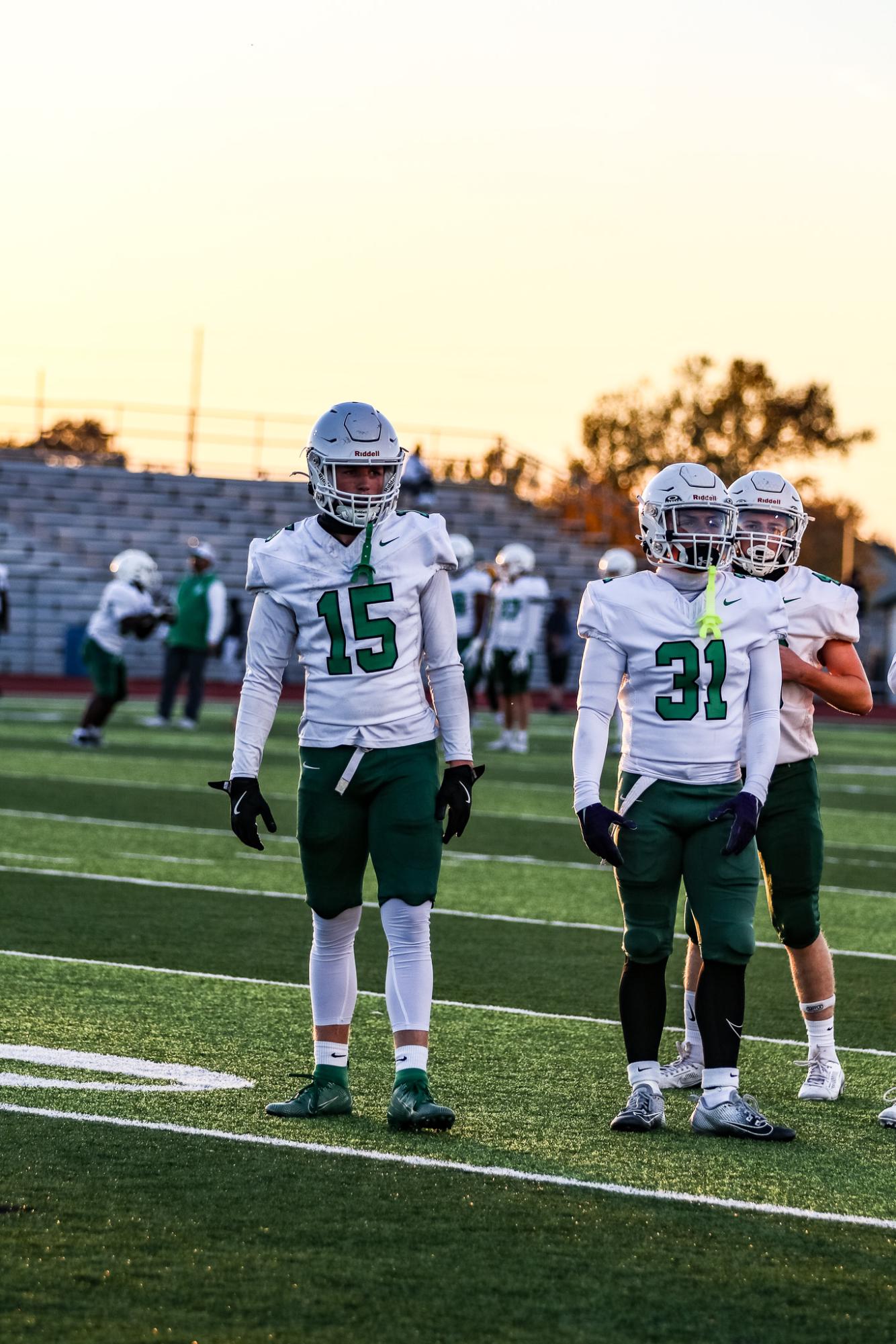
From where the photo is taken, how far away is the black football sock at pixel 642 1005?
5020 mm

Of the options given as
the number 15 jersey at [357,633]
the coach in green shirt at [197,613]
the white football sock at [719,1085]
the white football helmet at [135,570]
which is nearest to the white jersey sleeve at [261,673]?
the number 15 jersey at [357,633]

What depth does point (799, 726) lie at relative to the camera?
554 centimetres

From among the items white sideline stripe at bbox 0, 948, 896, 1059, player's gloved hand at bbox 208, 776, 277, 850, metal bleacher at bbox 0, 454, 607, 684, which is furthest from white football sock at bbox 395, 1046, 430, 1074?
metal bleacher at bbox 0, 454, 607, 684

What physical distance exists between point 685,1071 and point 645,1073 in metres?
0.71

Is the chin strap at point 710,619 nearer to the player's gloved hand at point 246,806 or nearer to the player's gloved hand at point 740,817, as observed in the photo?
the player's gloved hand at point 740,817

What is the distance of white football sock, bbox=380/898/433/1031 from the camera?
5.03 meters

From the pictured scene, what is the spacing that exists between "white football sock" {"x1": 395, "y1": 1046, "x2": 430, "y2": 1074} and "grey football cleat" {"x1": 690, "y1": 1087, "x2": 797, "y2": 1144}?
0.69 m

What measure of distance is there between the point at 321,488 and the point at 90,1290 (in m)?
2.19

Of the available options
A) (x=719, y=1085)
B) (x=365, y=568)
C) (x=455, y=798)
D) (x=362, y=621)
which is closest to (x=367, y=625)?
(x=362, y=621)

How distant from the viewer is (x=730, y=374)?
5862cm

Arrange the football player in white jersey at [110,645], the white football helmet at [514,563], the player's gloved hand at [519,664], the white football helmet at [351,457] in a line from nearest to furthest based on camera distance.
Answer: the white football helmet at [351,457], the football player in white jersey at [110,645], the player's gloved hand at [519,664], the white football helmet at [514,563]

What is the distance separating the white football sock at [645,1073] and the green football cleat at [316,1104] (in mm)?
710

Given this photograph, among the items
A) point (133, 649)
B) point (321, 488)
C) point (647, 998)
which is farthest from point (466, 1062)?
point (133, 649)

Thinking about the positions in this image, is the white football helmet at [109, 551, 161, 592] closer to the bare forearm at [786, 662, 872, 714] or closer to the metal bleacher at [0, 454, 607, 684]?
the bare forearm at [786, 662, 872, 714]
